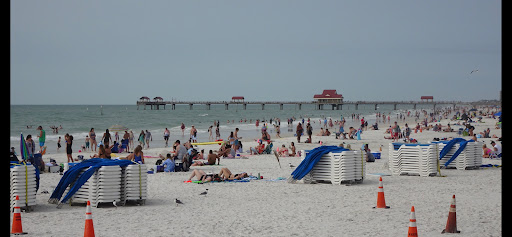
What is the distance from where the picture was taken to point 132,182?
34.8 ft

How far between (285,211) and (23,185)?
183 inches

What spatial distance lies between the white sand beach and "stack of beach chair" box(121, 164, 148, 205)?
0.20m

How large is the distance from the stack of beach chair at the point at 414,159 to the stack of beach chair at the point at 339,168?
2054 mm

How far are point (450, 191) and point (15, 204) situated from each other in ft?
29.6

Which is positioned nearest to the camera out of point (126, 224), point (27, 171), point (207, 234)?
point (207, 234)

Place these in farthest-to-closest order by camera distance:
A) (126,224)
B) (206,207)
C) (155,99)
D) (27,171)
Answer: (155,99) < (206,207) < (27,171) < (126,224)

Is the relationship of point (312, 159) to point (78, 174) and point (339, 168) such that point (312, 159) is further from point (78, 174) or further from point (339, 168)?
point (78, 174)

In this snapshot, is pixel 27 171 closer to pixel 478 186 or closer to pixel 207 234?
pixel 207 234

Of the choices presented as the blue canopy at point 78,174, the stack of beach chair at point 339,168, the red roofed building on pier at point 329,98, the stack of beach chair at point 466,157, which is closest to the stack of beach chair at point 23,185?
the blue canopy at point 78,174

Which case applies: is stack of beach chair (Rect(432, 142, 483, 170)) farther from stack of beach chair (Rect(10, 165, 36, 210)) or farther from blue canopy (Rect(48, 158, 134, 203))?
stack of beach chair (Rect(10, 165, 36, 210))

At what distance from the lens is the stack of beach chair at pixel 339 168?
13414mm

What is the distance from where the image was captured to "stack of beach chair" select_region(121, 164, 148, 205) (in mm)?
10539

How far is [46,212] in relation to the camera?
32.7 feet
